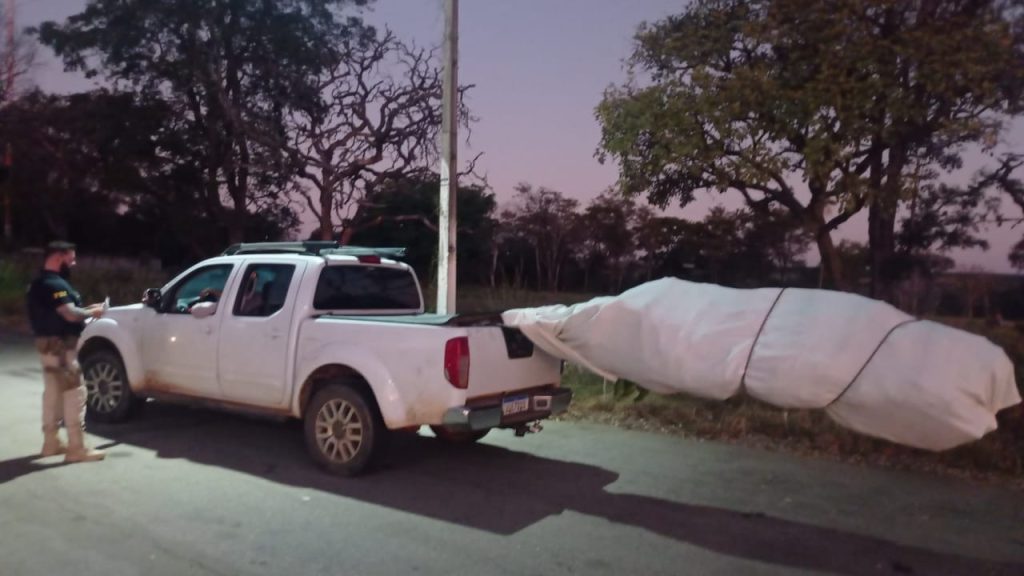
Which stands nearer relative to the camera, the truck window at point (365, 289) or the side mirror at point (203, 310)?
the truck window at point (365, 289)

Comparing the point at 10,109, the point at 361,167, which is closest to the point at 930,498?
the point at 361,167

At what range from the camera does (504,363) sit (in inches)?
275

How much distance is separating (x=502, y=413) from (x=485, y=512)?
87cm

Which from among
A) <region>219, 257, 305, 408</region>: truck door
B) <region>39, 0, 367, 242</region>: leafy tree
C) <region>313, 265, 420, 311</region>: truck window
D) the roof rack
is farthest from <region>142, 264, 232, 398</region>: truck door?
<region>39, 0, 367, 242</region>: leafy tree

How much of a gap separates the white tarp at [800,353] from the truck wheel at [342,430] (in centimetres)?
139

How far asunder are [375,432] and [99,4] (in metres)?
25.0

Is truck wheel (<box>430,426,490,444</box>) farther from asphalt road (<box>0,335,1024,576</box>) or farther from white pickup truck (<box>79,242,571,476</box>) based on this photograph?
asphalt road (<box>0,335,1024,576</box>)

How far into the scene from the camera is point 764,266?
17.5 meters

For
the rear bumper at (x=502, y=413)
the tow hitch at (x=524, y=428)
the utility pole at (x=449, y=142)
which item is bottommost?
the tow hitch at (x=524, y=428)

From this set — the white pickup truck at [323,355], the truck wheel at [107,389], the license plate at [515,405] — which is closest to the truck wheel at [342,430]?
the white pickup truck at [323,355]

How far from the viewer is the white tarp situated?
5418 millimetres

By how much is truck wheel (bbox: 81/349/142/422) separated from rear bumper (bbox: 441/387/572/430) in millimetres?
3771

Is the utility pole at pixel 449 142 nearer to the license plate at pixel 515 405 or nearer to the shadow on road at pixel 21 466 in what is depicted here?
the license plate at pixel 515 405

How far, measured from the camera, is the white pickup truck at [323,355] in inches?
261
